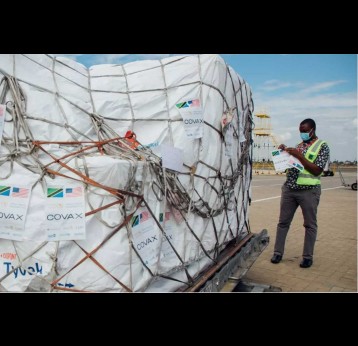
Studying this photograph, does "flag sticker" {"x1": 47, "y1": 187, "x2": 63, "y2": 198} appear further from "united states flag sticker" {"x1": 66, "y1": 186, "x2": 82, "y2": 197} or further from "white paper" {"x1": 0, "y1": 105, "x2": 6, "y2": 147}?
"white paper" {"x1": 0, "y1": 105, "x2": 6, "y2": 147}

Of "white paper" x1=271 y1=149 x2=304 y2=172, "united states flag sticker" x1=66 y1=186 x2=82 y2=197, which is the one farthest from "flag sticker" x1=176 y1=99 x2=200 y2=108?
"white paper" x1=271 y1=149 x2=304 y2=172

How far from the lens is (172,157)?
96.7 inches

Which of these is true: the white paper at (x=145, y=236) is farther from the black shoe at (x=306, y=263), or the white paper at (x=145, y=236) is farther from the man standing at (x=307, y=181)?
the black shoe at (x=306, y=263)

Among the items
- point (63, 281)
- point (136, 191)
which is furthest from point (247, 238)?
point (63, 281)

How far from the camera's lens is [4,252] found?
2.00 meters

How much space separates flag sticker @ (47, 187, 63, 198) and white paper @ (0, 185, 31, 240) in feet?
0.35

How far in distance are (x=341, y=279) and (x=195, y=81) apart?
3.02 m

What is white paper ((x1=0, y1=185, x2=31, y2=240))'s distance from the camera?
193 cm

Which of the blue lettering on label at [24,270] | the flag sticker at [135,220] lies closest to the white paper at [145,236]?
the flag sticker at [135,220]

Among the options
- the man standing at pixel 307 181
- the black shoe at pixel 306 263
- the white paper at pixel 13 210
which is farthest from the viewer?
the black shoe at pixel 306 263

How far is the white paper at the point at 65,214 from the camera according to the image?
6.36 ft

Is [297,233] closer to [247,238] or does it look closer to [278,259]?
[278,259]

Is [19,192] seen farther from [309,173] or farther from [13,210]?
[309,173]

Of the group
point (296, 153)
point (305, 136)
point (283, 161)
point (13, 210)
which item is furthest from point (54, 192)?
point (305, 136)
